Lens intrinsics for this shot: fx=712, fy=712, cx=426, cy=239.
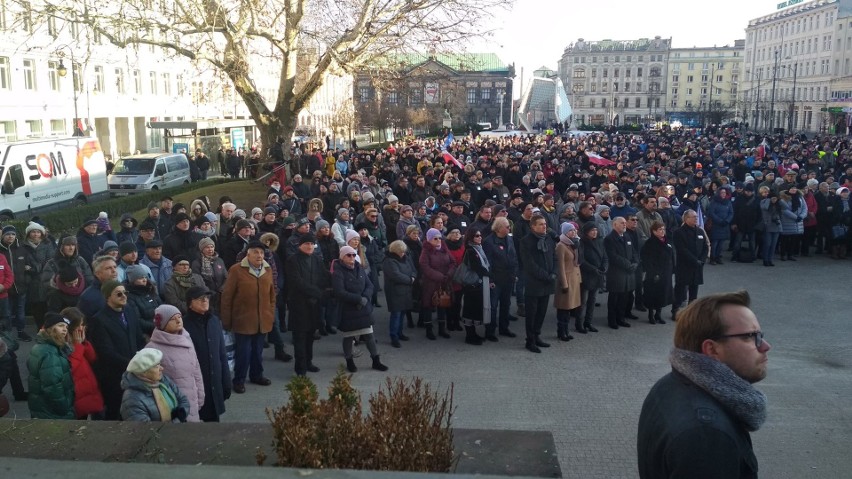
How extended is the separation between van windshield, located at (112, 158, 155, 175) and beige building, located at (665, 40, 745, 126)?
131 meters

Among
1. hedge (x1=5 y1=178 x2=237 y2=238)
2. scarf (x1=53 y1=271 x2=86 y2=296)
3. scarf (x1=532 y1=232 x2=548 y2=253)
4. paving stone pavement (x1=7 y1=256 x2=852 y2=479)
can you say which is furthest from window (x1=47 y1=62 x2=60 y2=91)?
scarf (x1=532 y1=232 x2=548 y2=253)

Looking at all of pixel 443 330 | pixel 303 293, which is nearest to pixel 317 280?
pixel 303 293

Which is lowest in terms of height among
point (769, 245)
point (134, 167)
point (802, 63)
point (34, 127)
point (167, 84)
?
point (769, 245)

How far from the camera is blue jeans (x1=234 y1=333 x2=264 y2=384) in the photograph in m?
8.02

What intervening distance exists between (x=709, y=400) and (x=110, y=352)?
5.26 meters

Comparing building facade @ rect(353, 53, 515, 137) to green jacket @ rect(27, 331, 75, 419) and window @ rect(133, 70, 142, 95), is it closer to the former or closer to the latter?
green jacket @ rect(27, 331, 75, 419)

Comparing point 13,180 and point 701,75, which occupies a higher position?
point 701,75

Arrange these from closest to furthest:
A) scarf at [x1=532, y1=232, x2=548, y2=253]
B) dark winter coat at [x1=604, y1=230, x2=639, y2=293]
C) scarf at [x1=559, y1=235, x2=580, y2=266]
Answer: scarf at [x1=532, y1=232, x2=548, y2=253]
scarf at [x1=559, y1=235, x2=580, y2=266]
dark winter coat at [x1=604, y1=230, x2=639, y2=293]

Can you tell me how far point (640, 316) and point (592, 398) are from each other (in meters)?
4.17

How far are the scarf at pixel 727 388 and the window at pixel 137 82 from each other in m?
55.4

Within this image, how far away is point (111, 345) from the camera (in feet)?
20.5

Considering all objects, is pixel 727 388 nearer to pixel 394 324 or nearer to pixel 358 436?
pixel 358 436

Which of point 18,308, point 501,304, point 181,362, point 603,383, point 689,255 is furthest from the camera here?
point 689,255

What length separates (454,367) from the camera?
886 cm
